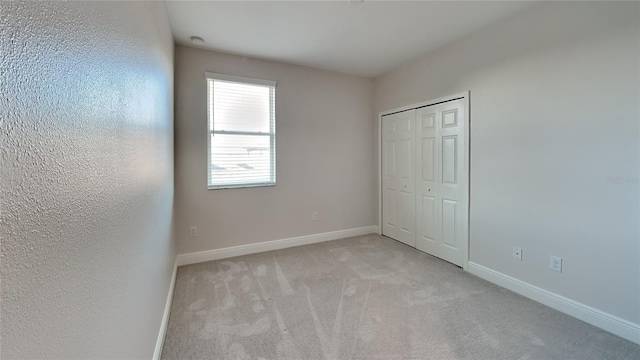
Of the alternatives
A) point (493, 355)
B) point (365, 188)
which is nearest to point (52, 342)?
point (493, 355)

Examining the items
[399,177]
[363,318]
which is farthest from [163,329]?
[399,177]

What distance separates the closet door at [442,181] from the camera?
9.80 feet

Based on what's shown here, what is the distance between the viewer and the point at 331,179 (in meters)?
4.07

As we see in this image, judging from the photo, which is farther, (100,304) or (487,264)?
(487,264)

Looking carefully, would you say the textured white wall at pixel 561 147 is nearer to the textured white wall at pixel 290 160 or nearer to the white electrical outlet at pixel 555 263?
the white electrical outlet at pixel 555 263

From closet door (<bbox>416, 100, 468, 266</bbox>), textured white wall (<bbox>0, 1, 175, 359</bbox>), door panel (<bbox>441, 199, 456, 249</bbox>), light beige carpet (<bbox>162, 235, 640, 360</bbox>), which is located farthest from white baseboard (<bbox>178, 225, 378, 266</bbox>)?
textured white wall (<bbox>0, 1, 175, 359</bbox>)

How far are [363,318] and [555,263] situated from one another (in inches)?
67.6

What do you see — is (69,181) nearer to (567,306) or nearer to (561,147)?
(561,147)

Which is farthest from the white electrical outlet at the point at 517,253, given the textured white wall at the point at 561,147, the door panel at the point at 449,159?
the door panel at the point at 449,159

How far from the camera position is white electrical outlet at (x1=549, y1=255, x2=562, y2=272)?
2203 millimetres

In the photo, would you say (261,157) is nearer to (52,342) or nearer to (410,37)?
(410,37)

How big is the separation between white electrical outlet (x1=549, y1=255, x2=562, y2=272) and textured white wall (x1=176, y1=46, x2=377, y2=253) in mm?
2446

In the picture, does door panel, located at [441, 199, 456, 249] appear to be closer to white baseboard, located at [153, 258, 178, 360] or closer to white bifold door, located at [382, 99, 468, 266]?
white bifold door, located at [382, 99, 468, 266]

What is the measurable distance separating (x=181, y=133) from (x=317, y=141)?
1804 millimetres
